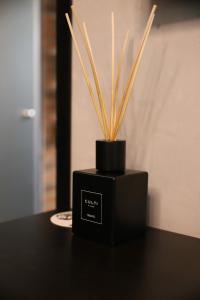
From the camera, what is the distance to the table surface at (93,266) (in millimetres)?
540

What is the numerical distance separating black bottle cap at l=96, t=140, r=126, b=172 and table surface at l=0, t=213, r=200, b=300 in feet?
0.52

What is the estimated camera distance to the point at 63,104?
1062 millimetres

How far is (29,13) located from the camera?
222cm

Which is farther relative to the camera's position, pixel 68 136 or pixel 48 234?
pixel 68 136

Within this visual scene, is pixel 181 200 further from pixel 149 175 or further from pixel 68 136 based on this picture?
pixel 68 136

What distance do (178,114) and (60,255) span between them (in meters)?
0.39

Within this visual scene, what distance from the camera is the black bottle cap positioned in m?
0.77

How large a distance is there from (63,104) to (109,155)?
1.15 ft

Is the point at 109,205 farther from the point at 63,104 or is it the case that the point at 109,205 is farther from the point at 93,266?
the point at 63,104

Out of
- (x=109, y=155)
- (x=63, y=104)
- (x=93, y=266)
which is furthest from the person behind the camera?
(x=63, y=104)

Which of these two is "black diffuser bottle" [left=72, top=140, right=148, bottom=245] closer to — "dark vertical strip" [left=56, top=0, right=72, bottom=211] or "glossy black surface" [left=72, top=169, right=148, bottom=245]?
"glossy black surface" [left=72, top=169, right=148, bottom=245]

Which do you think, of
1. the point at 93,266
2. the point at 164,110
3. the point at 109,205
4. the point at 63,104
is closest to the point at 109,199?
the point at 109,205

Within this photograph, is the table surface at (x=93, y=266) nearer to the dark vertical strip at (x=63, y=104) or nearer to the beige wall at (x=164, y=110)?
the beige wall at (x=164, y=110)

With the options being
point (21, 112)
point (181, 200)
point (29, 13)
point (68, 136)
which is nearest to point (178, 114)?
point (181, 200)
